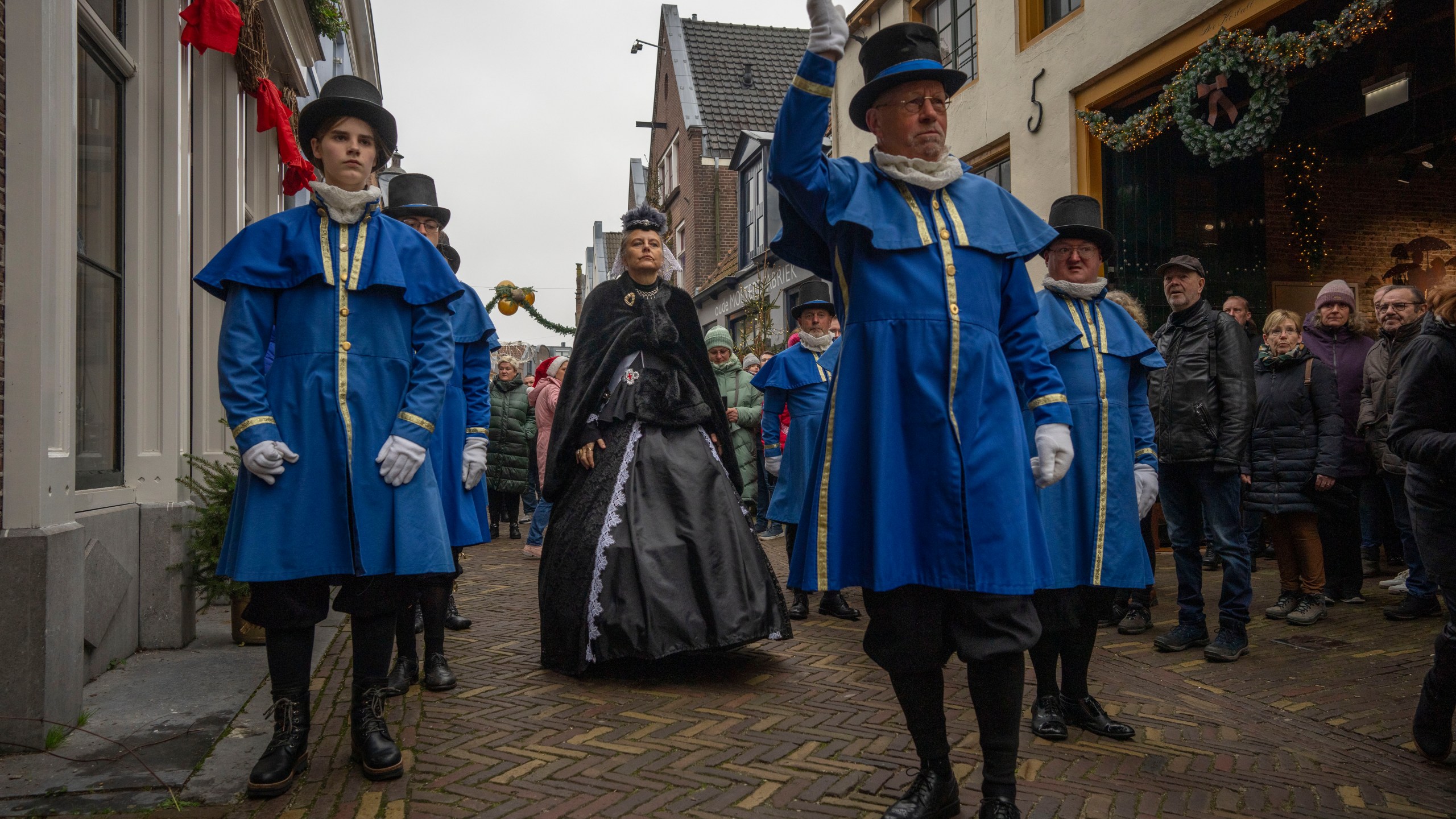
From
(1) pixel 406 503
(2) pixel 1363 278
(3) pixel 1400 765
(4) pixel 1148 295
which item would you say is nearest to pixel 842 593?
(3) pixel 1400 765

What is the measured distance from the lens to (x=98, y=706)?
3863 millimetres

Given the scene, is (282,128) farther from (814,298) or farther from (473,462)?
(473,462)

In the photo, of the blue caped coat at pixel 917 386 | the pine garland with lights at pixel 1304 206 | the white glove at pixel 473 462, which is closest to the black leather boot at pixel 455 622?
the white glove at pixel 473 462

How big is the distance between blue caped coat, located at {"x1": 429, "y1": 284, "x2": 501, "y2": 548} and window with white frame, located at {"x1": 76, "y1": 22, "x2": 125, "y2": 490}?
5.22 ft

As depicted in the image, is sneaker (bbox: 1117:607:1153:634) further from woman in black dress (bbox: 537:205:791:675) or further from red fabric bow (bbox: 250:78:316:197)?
red fabric bow (bbox: 250:78:316:197)

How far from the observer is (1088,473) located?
3.74 meters

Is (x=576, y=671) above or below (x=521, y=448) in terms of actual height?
below

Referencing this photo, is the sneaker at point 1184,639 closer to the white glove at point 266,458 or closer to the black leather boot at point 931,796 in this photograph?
the black leather boot at point 931,796

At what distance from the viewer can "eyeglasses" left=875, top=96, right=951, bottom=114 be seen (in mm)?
2752

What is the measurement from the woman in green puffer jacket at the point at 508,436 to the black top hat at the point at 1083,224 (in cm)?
724

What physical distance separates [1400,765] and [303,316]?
3849 millimetres

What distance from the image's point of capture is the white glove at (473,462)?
419 centimetres

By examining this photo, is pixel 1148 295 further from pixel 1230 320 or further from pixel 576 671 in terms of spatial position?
pixel 576 671

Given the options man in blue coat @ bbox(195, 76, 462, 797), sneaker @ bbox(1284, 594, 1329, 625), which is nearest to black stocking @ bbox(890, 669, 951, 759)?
man in blue coat @ bbox(195, 76, 462, 797)
